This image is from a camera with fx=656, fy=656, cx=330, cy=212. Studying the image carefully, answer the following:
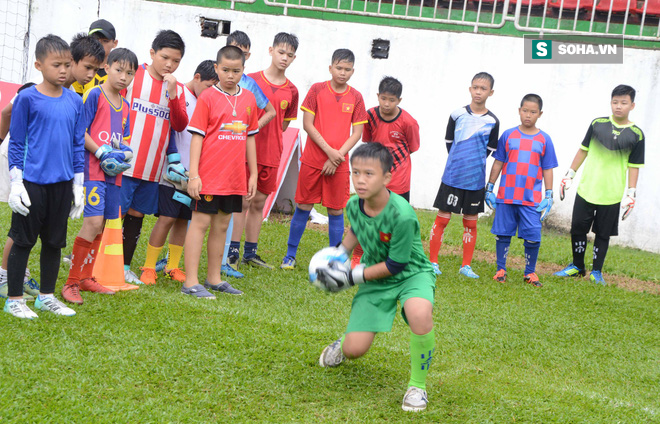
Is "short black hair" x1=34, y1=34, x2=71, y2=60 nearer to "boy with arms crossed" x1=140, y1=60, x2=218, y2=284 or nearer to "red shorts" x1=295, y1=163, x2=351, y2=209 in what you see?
"boy with arms crossed" x1=140, y1=60, x2=218, y2=284

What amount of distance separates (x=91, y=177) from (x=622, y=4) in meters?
9.56

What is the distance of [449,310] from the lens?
5922mm

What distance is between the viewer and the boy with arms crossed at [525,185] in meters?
7.38

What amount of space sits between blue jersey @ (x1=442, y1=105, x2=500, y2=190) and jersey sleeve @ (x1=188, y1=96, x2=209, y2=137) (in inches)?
126

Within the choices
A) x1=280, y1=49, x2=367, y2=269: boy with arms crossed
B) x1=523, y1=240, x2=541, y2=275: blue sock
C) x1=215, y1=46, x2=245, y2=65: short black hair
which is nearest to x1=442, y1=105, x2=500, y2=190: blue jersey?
x1=523, y1=240, x2=541, y2=275: blue sock

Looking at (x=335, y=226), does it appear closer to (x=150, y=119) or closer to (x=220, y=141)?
(x=220, y=141)

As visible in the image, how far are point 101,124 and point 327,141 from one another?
8.18 ft

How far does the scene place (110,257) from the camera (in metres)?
5.25

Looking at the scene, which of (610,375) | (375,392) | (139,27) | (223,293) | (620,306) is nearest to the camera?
(375,392)

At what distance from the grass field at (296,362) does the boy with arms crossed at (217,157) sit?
0.52m

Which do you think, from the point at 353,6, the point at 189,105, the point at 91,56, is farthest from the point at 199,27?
the point at 91,56

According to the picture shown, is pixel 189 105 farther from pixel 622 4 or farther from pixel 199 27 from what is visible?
pixel 622 4

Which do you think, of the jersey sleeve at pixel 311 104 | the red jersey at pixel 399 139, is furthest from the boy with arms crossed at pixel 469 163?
the jersey sleeve at pixel 311 104

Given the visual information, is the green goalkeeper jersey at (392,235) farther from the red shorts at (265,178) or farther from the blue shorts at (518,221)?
the blue shorts at (518,221)
